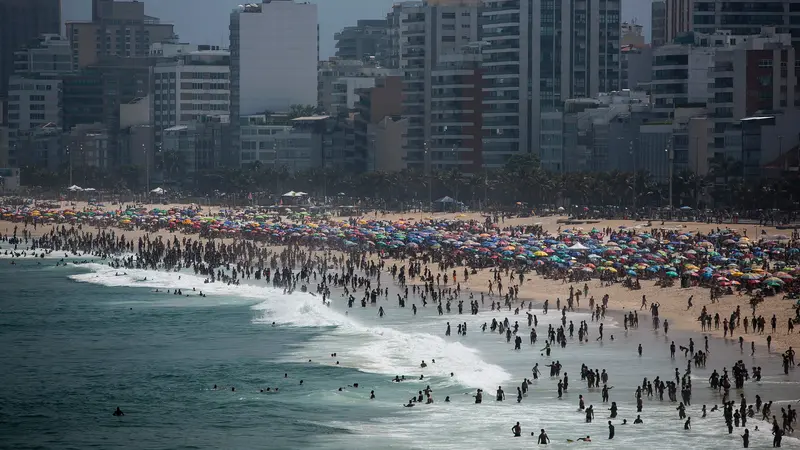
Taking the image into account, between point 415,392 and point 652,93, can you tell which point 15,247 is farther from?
point 415,392

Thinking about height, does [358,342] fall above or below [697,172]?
below

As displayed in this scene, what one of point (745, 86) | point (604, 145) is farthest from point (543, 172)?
point (745, 86)

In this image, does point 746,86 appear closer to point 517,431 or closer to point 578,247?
point 578,247

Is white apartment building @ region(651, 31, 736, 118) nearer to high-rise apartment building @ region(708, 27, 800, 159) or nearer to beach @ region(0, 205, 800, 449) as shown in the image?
high-rise apartment building @ region(708, 27, 800, 159)

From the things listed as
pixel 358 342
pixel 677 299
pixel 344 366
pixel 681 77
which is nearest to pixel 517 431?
pixel 344 366

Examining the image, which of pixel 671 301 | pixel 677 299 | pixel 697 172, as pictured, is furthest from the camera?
pixel 697 172

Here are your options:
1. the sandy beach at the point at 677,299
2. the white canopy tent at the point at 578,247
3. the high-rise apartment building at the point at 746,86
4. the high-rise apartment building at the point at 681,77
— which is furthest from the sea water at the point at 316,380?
the high-rise apartment building at the point at 681,77
